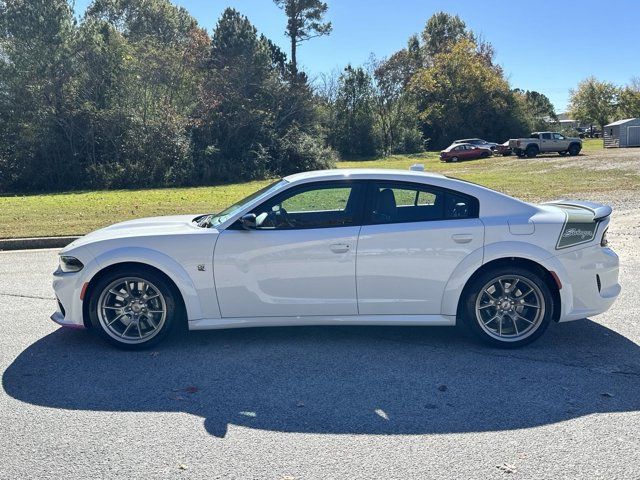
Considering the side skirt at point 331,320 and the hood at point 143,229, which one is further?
the hood at point 143,229

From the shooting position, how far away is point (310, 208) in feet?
16.9

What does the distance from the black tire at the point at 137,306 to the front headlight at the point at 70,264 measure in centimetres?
22

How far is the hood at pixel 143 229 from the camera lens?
16.2ft

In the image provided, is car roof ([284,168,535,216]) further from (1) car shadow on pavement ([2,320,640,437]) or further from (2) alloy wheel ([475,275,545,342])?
(1) car shadow on pavement ([2,320,640,437])

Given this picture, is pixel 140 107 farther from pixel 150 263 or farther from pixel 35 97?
pixel 150 263

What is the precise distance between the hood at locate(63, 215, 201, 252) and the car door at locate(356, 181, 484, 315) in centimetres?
157

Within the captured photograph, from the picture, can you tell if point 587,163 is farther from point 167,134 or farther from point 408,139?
point 408,139

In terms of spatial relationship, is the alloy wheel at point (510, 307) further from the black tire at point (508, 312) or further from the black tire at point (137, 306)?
the black tire at point (137, 306)

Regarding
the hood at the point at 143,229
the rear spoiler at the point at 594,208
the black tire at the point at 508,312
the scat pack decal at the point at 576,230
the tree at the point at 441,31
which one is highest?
the tree at the point at 441,31

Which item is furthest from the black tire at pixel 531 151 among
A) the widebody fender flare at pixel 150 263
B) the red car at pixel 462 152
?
the widebody fender flare at pixel 150 263

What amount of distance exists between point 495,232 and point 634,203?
12304 mm

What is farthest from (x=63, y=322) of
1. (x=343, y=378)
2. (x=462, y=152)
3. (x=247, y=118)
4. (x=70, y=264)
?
(x=462, y=152)

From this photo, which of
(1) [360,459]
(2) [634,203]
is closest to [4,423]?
(1) [360,459]

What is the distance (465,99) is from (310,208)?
191ft
